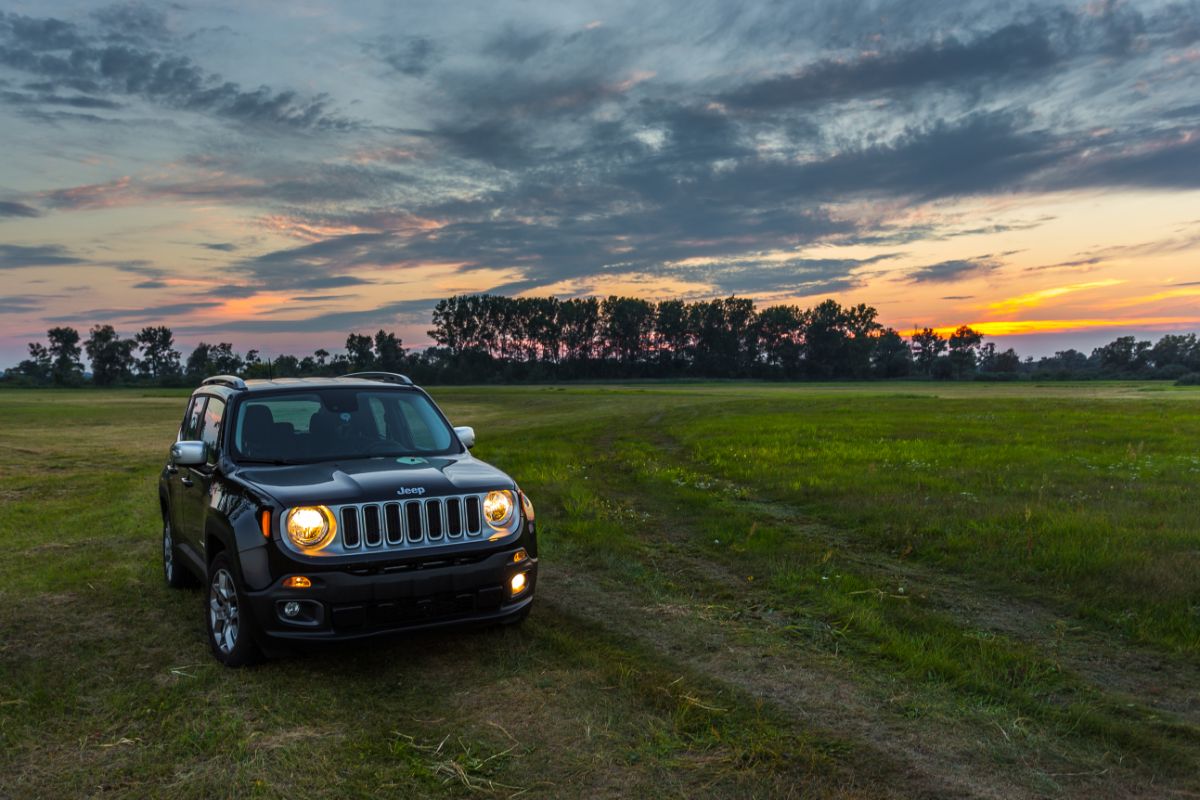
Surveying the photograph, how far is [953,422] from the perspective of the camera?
93.8 ft

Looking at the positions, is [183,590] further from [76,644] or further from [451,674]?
[451,674]

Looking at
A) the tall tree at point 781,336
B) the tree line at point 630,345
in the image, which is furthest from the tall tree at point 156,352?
the tall tree at point 781,336

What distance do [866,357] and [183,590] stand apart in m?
150

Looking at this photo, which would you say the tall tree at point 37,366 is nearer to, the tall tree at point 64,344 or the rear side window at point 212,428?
the tall tree at point 64,344

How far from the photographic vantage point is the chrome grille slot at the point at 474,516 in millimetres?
5773

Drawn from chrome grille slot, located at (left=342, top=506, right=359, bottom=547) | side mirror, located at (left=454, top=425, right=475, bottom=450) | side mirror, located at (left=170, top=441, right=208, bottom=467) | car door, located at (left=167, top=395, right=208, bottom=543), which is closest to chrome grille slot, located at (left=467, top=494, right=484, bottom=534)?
chrome grille slot, located at (left=342, top=506, right=359, bottom=547)

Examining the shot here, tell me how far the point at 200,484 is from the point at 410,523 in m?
2.48

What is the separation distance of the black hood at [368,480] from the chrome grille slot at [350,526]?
7 cm

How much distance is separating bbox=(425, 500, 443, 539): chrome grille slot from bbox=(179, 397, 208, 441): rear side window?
11.3 ft

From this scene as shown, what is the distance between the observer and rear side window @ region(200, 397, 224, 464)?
6.77 m

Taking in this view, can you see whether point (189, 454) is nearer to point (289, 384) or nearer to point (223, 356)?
point (289, 384)

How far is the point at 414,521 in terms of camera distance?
18.2 ft

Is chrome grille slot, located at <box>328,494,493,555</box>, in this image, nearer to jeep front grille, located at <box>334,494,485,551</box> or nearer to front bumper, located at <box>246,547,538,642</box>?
jeep front grille, located at <box>334,494,485,551</box>

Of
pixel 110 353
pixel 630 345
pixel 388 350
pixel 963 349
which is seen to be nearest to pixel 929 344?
pixel 963 349
